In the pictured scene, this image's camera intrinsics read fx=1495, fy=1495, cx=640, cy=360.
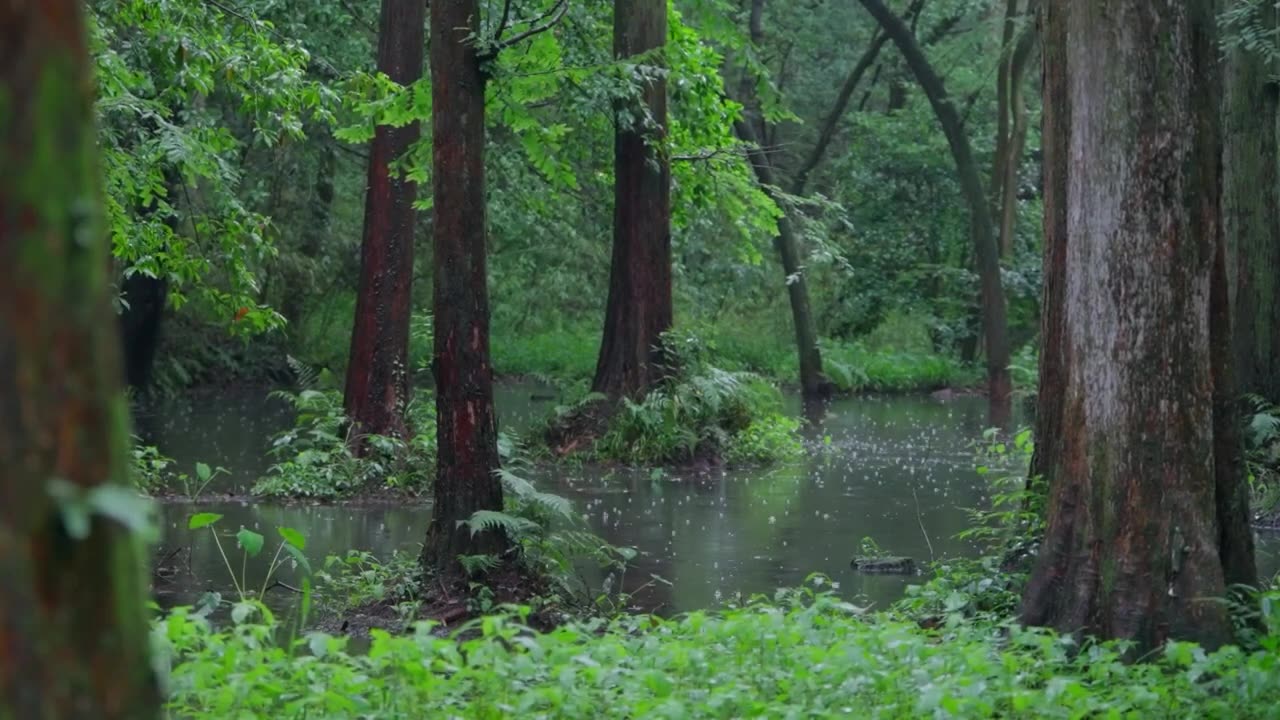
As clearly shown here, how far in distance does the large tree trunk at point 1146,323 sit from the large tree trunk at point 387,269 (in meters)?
10.6

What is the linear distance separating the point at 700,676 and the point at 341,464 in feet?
34.8

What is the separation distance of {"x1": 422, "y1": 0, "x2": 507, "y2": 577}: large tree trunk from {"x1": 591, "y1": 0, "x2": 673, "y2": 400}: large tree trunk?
9734 millimetres

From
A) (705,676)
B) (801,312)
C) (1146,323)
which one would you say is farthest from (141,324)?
(705,676)

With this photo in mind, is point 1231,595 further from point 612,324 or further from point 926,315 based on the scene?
point 926,315

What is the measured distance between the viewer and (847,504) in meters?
15.6

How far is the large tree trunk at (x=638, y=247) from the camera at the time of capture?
19.0m

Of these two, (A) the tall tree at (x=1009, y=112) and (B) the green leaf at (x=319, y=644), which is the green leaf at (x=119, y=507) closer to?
(B) the green leaf at (x=319, y=644)

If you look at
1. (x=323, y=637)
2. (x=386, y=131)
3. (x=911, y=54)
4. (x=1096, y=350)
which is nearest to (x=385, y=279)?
(x=386, y=131)

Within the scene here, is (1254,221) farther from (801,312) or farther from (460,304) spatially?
(801,312)

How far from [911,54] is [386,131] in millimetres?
15655

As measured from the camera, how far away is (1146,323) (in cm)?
700

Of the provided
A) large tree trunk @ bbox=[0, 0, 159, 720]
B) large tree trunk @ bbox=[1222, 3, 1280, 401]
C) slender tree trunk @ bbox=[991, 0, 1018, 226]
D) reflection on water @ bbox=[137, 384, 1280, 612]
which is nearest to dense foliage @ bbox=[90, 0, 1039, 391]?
reflection on water @ bbox=[137, 384, 1280, 612]

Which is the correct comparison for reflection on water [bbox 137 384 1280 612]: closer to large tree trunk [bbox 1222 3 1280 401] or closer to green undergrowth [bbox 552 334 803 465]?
green undergrowth [bbox 552 334 803 465]

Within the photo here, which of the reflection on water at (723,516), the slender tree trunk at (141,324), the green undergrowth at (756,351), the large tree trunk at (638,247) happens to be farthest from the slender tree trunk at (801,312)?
the slender tree trunk at (141,324)
